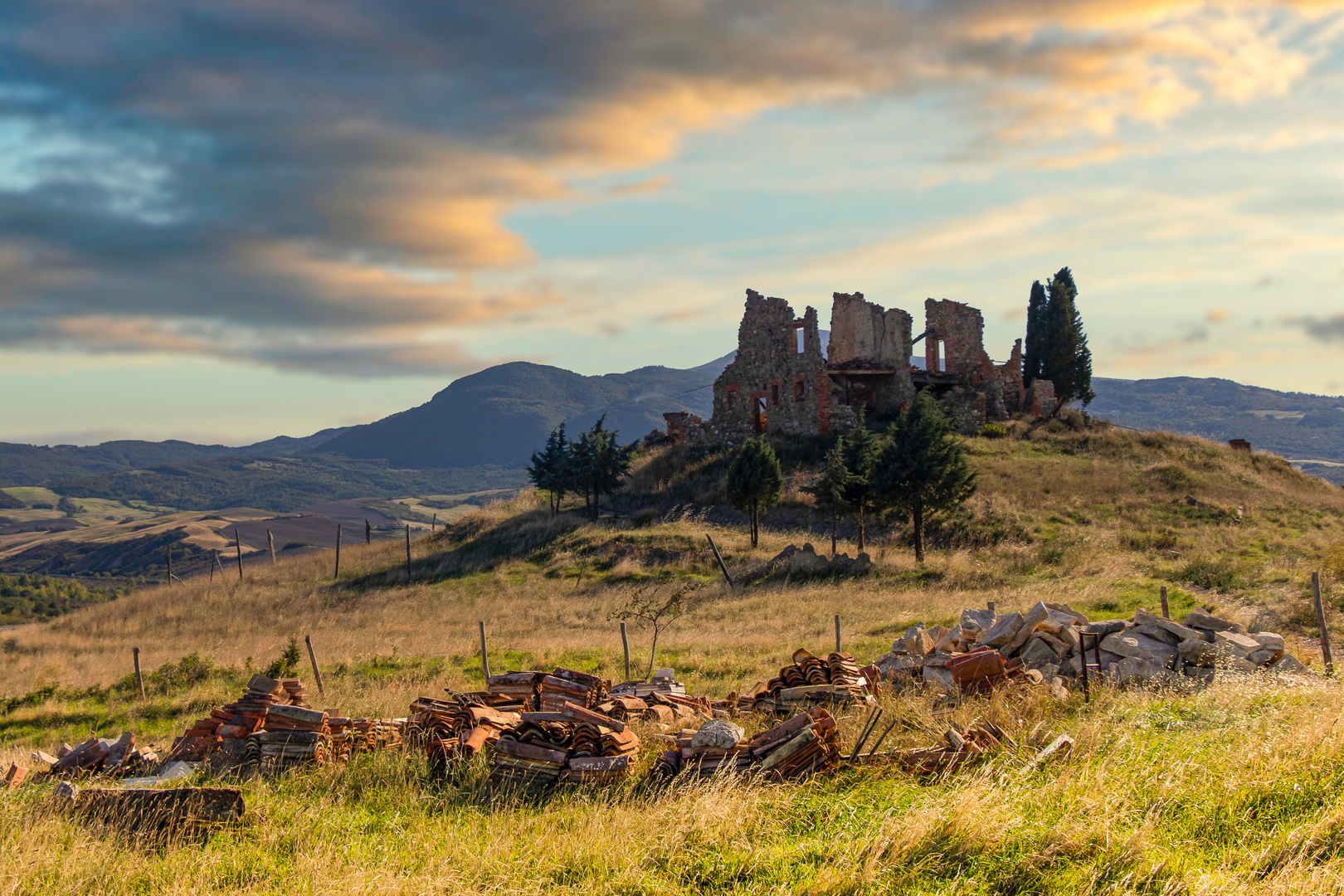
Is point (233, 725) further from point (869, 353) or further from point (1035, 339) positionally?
point (1035, 339)

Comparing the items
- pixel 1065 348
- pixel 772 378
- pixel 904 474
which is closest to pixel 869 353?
pixel 772 378

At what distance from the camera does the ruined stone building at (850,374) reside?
44031mm

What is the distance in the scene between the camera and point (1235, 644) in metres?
12.3

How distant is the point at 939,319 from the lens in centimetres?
4819

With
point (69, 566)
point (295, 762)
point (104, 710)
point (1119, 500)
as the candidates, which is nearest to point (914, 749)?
point (295, 762)

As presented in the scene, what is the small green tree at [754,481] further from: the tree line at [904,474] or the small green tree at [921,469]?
the small green tree at [921,469]

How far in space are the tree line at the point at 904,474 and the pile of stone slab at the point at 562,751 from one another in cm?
2165

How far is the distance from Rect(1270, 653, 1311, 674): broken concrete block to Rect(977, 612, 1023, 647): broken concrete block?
332 centimetres

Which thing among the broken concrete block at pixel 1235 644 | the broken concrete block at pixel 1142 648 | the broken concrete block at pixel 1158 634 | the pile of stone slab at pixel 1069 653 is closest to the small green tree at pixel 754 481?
the pile of stone slab at pixel 1069 653

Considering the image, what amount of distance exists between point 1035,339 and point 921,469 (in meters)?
30.9

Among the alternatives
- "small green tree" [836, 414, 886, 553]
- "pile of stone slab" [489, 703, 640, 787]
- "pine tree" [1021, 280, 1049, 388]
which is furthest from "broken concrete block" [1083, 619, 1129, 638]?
"pine tree" [1021, 280, 1049, 388]

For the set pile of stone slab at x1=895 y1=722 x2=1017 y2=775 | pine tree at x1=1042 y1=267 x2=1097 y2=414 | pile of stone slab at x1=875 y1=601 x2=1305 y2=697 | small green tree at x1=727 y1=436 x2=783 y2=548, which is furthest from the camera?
pine tree at x1=1042 y1=267 x2=1097 y2=414

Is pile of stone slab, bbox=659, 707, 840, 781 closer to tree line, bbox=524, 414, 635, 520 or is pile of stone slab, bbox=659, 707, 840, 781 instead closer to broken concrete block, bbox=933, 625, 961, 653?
broken concrete block, bbox=933, 625, 961, 653

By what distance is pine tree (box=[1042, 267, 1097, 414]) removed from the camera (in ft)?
175
